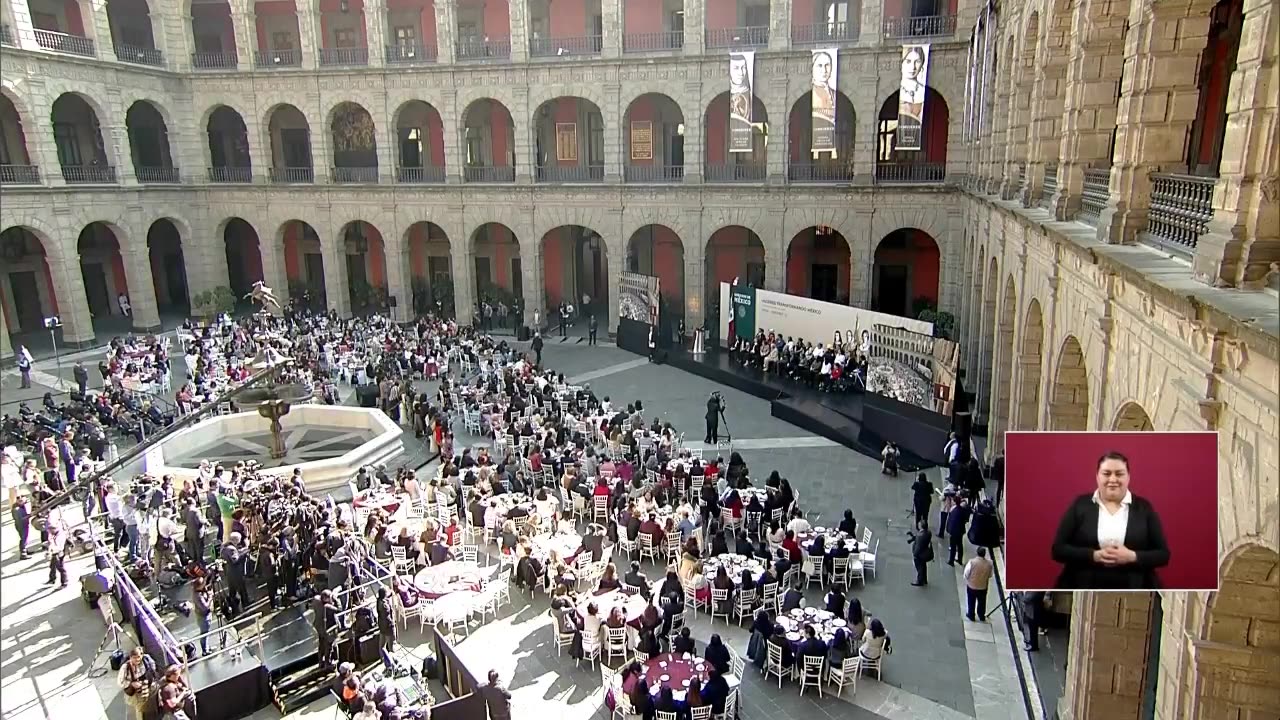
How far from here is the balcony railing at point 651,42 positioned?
93.0ft

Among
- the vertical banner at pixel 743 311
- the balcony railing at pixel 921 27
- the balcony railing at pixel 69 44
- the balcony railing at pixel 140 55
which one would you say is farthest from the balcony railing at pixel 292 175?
the balcony railing at pixel 921 27

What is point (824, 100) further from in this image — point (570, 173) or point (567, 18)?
point (567, 18)

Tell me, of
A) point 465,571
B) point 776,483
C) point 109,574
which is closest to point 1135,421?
point 776,483

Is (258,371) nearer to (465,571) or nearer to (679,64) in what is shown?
(465,571)

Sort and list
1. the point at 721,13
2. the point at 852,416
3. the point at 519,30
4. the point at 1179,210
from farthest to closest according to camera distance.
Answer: the point at 721,13 < the point at 519,30 < the point at 852,416 < the point at 1179,210

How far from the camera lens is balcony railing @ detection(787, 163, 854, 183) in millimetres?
27922

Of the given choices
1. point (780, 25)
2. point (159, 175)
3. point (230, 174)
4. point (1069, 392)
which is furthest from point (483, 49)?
point (1069, 392)

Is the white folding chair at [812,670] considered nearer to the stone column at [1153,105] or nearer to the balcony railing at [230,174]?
the stone column at [1153,105]

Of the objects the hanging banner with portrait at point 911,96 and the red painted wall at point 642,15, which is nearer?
the hanging banner with portrait at point 911,96

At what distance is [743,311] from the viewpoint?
25875 mm

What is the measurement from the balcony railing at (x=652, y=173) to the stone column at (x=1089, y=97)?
1909 centimetres

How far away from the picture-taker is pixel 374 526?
45.6ft

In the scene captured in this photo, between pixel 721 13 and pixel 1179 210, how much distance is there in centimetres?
2433

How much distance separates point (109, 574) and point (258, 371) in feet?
34.8
